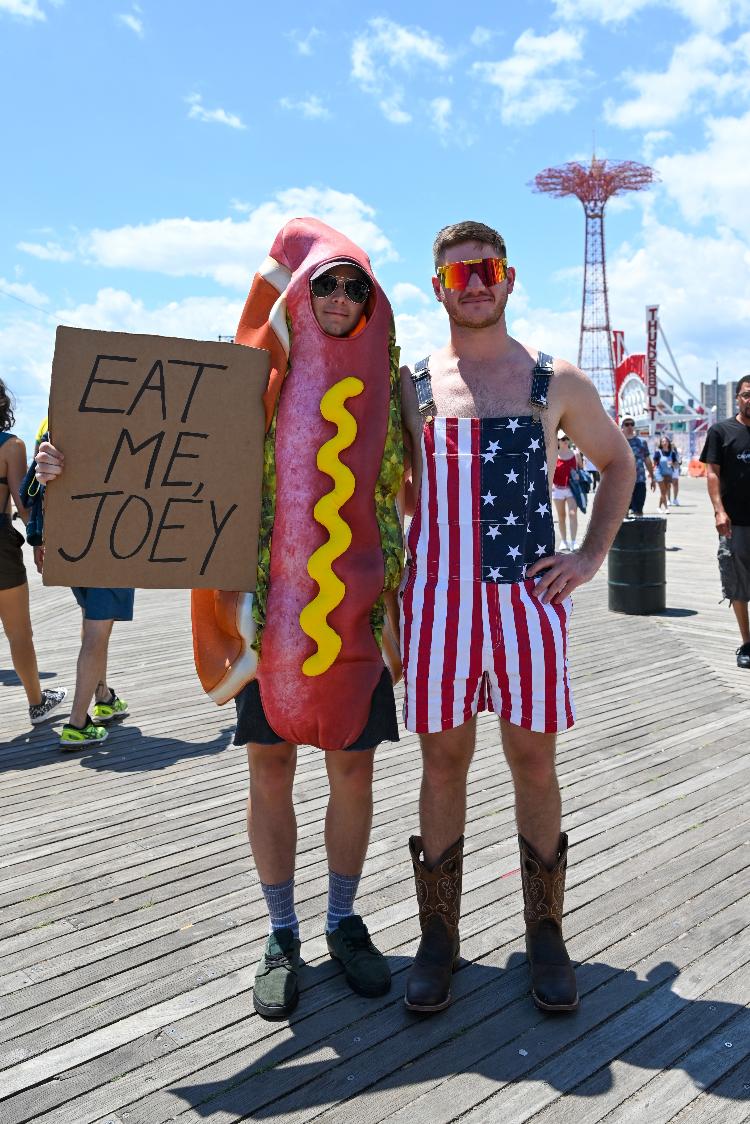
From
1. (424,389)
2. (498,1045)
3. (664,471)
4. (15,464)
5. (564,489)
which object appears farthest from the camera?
(664,471)

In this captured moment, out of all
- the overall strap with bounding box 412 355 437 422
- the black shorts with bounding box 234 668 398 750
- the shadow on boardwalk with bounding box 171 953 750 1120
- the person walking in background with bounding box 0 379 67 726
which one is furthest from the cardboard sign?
the person walking in background with bounding box 0 379 67 726

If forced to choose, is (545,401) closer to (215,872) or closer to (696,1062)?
(696,1062)

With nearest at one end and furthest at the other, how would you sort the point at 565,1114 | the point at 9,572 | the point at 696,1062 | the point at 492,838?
the point at 565,1114, the point at 696,1062, the point at 492,838, the point at 9,572

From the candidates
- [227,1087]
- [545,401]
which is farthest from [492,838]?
[545,401]

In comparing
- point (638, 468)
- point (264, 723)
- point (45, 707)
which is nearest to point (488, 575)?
point (264, 723)

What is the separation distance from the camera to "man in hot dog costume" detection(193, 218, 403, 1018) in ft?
7.61

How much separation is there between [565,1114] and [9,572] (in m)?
3.93

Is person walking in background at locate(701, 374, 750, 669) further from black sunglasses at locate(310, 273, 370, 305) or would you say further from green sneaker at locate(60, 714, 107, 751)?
black sunglasses at locate(310, 273, 370, 305)

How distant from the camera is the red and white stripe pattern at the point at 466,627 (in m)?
2.38

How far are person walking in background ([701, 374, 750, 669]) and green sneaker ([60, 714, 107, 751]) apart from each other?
13.0 ft

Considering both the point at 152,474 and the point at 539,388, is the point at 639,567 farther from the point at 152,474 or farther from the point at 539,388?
the point at 152,474

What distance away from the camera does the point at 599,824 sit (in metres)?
3.60

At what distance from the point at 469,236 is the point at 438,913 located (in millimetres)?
1856

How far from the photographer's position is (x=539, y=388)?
241 cm
